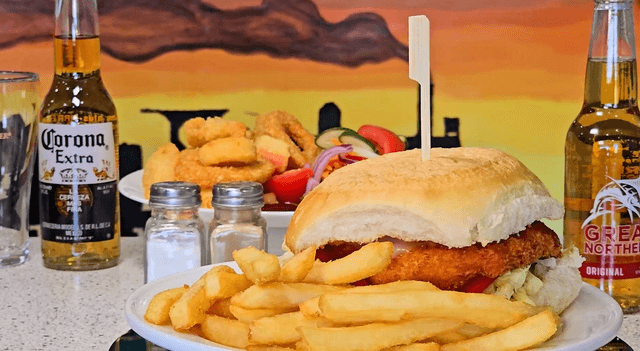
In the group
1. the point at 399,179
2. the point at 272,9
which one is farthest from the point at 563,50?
the point at 399,179

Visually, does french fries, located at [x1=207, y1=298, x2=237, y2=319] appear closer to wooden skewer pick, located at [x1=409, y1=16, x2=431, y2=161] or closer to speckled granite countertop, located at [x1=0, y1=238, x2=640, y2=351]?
speckled granite countertop, located at [x1=0, y1=238, x2=640, y2=351]

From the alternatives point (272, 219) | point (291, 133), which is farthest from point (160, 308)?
point (291, 133)

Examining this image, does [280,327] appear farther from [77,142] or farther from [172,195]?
[77,142]

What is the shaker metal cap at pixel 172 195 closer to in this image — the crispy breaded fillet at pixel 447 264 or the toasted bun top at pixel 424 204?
the toasted bun top at pixel 424 204

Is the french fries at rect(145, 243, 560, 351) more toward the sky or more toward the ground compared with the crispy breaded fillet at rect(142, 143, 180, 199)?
more toward the ground

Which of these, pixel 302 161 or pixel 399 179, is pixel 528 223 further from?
pixel 302 161

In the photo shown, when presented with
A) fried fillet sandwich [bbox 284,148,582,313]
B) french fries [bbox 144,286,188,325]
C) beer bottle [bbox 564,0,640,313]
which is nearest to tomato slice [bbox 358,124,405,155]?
beer bottle [bbox 564,0,640,313]

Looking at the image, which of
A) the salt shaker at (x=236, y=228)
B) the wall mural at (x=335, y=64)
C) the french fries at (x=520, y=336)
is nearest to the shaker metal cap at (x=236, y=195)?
the salt shaker at (x=236, y=228)
